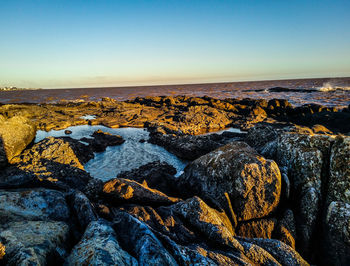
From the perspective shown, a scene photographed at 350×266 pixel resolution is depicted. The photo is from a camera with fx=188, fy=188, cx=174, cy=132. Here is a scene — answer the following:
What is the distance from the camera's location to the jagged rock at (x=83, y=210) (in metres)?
5.49

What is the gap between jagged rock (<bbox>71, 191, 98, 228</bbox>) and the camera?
18.0 feet

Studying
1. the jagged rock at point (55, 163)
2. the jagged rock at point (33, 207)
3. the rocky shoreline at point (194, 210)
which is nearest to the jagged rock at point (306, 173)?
the rocky shoreline at point (194, 210)

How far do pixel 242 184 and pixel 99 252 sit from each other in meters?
6.01

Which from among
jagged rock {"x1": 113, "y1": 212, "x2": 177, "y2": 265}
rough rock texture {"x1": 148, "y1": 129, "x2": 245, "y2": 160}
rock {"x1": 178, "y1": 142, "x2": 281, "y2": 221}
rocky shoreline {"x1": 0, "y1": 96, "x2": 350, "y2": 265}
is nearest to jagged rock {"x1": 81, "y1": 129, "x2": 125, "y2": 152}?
rough rock texture {"x1": 148, "y1": 129, "x2": 245, "y2": 160}

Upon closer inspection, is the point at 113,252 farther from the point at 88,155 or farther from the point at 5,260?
the point at 88,155

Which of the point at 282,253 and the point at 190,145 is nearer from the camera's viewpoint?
the point at 282,253

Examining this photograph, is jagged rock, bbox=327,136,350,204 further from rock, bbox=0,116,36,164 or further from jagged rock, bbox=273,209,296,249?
rock, bbox=0,116,36,164

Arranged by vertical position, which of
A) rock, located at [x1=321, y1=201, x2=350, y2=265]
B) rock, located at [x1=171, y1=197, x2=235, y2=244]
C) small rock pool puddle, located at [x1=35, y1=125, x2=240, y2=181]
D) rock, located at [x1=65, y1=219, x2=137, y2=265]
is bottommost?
small rock pool puddle, located at [x1=35, y1=125, x2=240, y2=181]

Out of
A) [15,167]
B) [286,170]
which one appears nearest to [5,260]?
[286,170]

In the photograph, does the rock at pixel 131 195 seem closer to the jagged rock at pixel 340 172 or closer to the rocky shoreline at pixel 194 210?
the rocky shoreline at pixel 194 210

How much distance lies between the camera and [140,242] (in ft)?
13.1

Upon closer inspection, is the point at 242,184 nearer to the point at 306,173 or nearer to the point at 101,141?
the point at 306,173

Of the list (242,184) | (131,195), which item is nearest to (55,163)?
(131,195)

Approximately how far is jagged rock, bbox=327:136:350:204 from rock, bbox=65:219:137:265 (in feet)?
25.4
